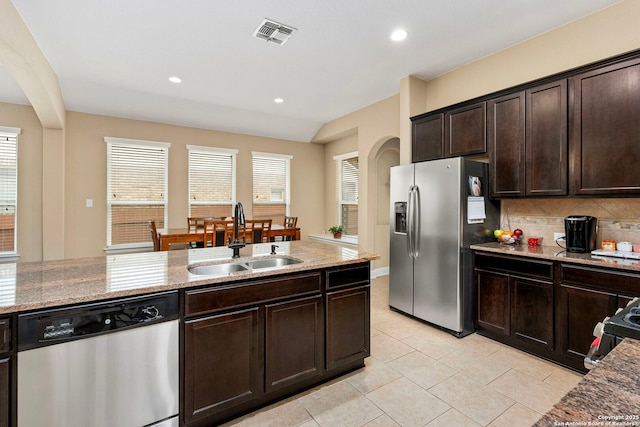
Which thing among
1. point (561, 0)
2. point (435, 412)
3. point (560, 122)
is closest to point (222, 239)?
point (435, 412)

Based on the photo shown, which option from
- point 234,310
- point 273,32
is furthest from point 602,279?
point 273,32

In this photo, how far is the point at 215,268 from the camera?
222cm

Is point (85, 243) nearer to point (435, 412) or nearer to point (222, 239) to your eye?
point (222, 239)

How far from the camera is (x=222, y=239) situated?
464cm

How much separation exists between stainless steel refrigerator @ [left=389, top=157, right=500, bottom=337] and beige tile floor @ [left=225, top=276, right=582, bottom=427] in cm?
40

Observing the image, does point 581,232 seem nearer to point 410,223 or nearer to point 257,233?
point 410,223

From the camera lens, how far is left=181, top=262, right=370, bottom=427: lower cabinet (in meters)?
1.76

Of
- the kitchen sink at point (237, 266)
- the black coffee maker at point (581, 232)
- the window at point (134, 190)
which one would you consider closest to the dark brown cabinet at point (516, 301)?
the black coffee maker at point (581, 232)

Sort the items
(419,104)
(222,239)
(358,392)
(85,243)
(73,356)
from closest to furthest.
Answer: (73,356) → (358,392) → (419,104) → (222,239) → (85,243)

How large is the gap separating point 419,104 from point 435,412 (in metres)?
3.51

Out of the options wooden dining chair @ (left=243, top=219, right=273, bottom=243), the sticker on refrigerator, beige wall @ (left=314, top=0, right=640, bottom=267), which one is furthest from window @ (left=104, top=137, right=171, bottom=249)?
the sticker on refrigerator

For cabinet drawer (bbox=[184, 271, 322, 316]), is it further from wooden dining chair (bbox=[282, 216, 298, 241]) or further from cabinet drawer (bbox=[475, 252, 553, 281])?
wooden dining chair (bbox=[282, 216, 298, 241])

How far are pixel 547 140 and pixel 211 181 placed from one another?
5.30 m

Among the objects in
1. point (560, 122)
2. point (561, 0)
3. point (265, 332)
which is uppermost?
point (561, 0)
